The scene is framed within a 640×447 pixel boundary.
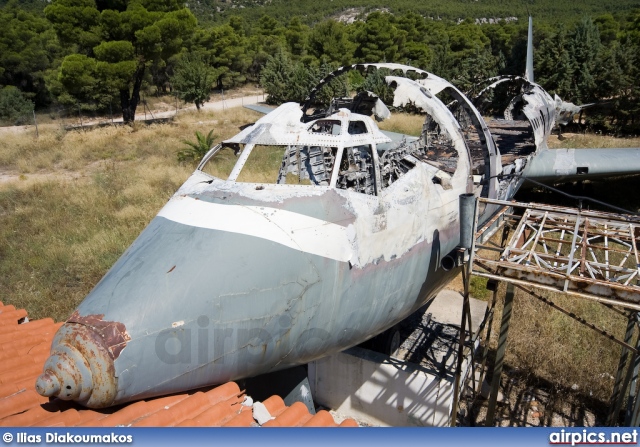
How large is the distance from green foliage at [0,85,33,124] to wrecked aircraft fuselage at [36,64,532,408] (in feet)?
136

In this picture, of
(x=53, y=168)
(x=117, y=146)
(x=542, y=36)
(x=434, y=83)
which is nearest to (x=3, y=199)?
(x=53, y=168)

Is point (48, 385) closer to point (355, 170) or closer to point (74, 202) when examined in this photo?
point (355, 170)

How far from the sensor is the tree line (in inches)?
1113

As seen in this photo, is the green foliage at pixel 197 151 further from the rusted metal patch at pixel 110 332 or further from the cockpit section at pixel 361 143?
the rusted metal patch at pixel 110 332

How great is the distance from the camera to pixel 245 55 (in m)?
55.1

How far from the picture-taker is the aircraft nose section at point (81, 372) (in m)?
3.47

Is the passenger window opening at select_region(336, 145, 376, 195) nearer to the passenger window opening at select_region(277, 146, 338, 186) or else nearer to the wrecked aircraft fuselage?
the passenger window opening at select_region(277, 146, 338, 186)

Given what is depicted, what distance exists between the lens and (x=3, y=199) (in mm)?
18547

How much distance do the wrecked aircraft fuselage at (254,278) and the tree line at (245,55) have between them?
90.4 ft

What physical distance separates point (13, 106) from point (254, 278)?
1782 inches

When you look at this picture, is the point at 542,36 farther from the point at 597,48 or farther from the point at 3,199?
the point at 3,199

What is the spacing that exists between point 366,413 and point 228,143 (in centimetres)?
563

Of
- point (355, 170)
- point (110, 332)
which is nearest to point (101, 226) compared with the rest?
point (355, 170)

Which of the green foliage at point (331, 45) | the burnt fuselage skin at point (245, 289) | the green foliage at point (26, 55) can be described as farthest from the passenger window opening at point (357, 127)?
the green foliage at point (26, 55)
